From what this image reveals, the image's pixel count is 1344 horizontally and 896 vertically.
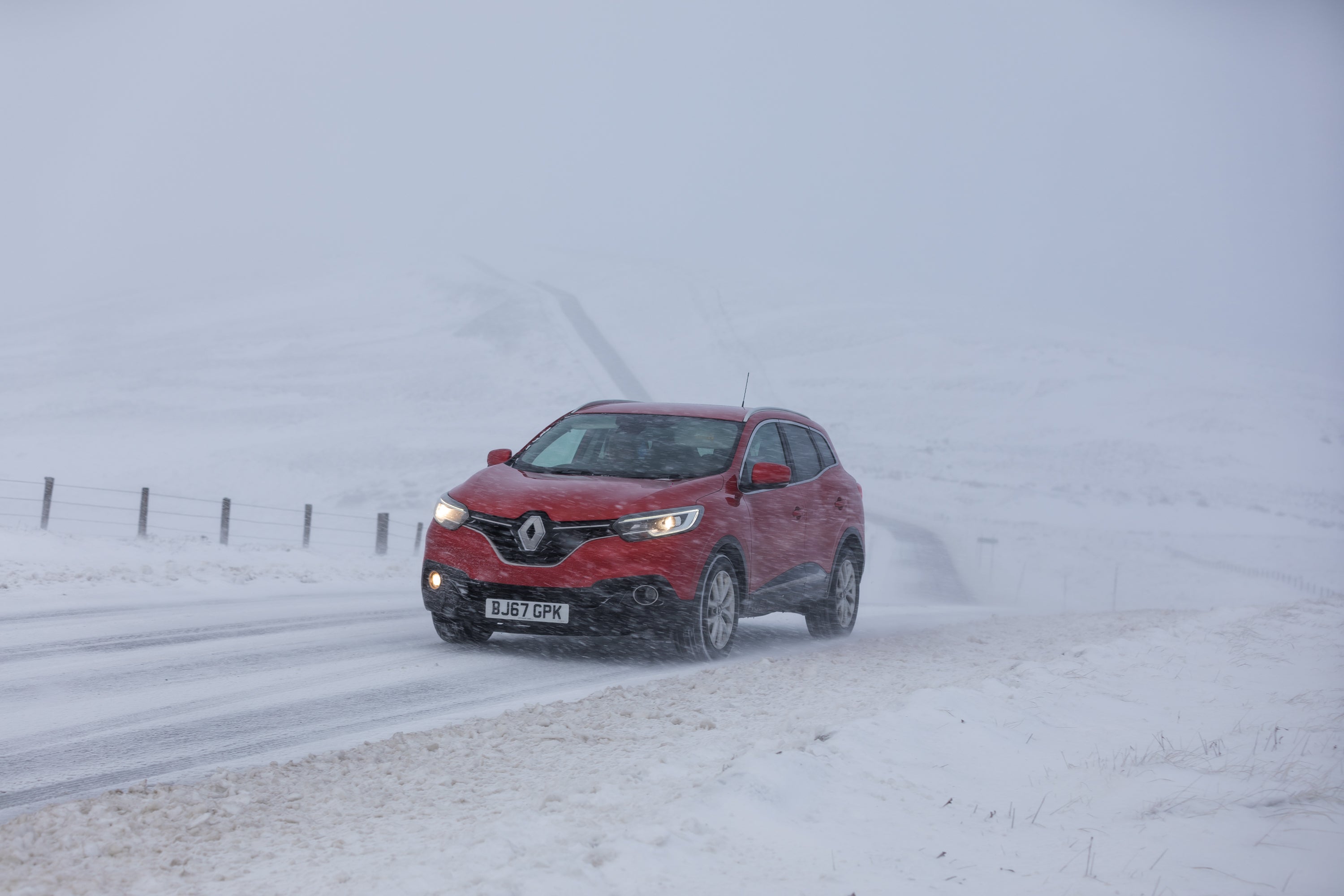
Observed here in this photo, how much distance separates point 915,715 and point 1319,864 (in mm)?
1866

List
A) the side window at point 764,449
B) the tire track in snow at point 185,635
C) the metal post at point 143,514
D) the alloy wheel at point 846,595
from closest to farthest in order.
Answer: the tire track in snow at point 185,635 < the side window at point 764,449 < the alloy wheel at point 846,595 < the metal post at point 143,514

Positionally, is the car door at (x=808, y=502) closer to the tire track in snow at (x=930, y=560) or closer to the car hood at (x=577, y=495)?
the car hood at (x=577, y=495)

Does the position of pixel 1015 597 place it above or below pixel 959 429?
below

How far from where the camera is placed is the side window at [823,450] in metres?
9.75

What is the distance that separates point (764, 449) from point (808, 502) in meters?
0.62

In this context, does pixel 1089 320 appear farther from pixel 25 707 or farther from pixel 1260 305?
pixel 25 707

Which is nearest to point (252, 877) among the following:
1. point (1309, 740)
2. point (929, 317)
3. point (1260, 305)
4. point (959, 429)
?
point (1309, 740)

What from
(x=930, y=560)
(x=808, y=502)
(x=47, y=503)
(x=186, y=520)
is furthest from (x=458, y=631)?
(x=186, y=520)

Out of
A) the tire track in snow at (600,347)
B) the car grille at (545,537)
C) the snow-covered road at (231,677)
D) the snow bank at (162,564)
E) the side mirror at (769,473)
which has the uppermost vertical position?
the tire track in snow at (600,347)

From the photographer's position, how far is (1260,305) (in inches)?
5231

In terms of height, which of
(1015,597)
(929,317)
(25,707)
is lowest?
(1015,597)

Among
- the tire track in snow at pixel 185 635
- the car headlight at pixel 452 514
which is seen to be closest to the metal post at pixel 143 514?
the tire track in snow at pixel 185 635

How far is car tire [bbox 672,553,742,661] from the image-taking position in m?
7.26

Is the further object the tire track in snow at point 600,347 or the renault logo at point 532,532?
the tire track in snow at point 600,347
